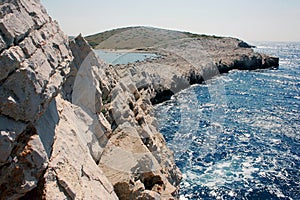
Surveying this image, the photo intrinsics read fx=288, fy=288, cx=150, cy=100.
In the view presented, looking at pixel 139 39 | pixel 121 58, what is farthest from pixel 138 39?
pixel 121 58

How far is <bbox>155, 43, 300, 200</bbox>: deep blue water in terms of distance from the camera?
21.6 meters

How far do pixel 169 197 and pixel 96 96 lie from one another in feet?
17.7

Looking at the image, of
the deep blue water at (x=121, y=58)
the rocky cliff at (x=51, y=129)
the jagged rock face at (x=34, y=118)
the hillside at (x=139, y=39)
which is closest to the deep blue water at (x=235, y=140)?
the rocky cliff at (x=51, y=129)

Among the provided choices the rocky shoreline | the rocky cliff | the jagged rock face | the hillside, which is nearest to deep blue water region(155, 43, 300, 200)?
the rocky shoreline

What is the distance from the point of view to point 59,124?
344 inches

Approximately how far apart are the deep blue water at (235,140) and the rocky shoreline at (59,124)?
7.74 meters

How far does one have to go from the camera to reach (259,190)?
21.0 metres

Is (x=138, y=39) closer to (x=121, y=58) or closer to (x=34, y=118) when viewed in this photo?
(x=121, y=58)

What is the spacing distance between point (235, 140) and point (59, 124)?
25.2 meters

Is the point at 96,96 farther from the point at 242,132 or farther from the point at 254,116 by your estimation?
Result: the point at 254,116

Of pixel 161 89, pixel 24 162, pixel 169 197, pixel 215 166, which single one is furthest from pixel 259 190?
pixel 161 89

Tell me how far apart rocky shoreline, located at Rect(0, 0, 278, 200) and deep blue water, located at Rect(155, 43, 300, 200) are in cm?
774

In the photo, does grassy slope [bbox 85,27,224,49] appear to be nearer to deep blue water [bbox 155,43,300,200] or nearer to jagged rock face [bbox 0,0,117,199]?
deep blue water [bbox 155,43,300,200]

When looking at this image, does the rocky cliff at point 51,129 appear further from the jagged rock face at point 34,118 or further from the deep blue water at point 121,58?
the deep blue water at point 121,58
